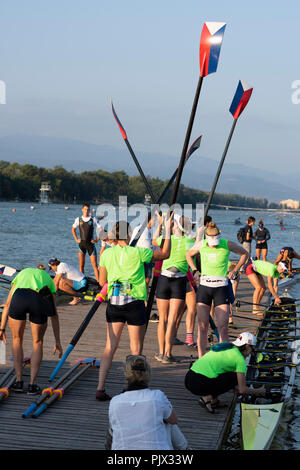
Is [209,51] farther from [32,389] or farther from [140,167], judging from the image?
[32,389]

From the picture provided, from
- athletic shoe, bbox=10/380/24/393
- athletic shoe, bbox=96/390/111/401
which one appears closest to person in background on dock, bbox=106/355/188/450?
athletic shoe, bbox=96/390/111/401

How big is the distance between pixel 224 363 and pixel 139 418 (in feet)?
7.91

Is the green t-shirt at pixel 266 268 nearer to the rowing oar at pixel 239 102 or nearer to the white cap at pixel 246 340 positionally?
the rowing oar at pixel 239 102

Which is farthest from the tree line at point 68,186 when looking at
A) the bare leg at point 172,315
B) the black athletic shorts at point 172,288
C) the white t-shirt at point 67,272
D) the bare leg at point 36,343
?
the bare leg at point 36,343

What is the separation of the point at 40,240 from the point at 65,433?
5293 centimetres

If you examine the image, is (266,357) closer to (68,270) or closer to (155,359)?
(155,359)

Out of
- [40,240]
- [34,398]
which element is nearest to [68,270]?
[34,398]

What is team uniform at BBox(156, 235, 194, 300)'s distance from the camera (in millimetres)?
7895

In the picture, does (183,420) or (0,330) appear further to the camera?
(0,330)

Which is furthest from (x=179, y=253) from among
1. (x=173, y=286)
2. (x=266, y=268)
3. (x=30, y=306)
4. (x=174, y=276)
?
(x=266, y=268)

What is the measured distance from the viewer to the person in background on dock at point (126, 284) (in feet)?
20.0

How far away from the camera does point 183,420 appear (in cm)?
599

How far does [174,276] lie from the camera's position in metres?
7.89

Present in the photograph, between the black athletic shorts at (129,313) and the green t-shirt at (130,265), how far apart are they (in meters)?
0.09
